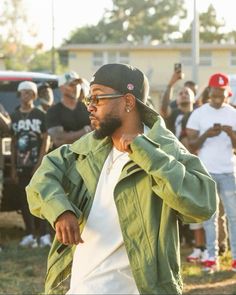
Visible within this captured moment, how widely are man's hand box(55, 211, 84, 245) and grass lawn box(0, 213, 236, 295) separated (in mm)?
4000

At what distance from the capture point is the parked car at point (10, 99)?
981 centimetres

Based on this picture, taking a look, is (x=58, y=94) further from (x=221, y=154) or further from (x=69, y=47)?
(x=69, y=47)

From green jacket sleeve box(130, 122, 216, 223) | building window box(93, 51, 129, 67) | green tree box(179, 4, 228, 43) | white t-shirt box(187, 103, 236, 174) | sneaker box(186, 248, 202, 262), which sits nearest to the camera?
green jacket sleeve box(130, 122, 216, 223)

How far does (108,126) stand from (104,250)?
20.9 inches

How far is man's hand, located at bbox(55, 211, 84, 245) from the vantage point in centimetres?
349

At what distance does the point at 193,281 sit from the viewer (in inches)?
306

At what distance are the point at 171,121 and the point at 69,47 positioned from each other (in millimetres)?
38910

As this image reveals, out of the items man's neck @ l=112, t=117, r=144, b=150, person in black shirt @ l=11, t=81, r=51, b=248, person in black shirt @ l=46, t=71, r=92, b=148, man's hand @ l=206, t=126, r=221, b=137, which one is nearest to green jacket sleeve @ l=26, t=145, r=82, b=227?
man's neck @ l=112, t=117, r=144, b=150

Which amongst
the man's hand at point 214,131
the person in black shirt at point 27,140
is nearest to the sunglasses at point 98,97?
the man's hand at point 214,131

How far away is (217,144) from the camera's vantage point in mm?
8141

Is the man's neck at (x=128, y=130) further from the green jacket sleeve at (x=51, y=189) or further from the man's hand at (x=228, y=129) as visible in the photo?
the man's hand at (x=228, y=129)

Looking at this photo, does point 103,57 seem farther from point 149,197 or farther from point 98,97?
point 149,197

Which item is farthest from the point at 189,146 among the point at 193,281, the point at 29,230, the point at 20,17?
the point at 20,17

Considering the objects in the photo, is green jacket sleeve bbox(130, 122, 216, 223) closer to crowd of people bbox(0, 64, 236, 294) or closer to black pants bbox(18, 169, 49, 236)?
crowd of people bbox(0, 64, 236, 294)
